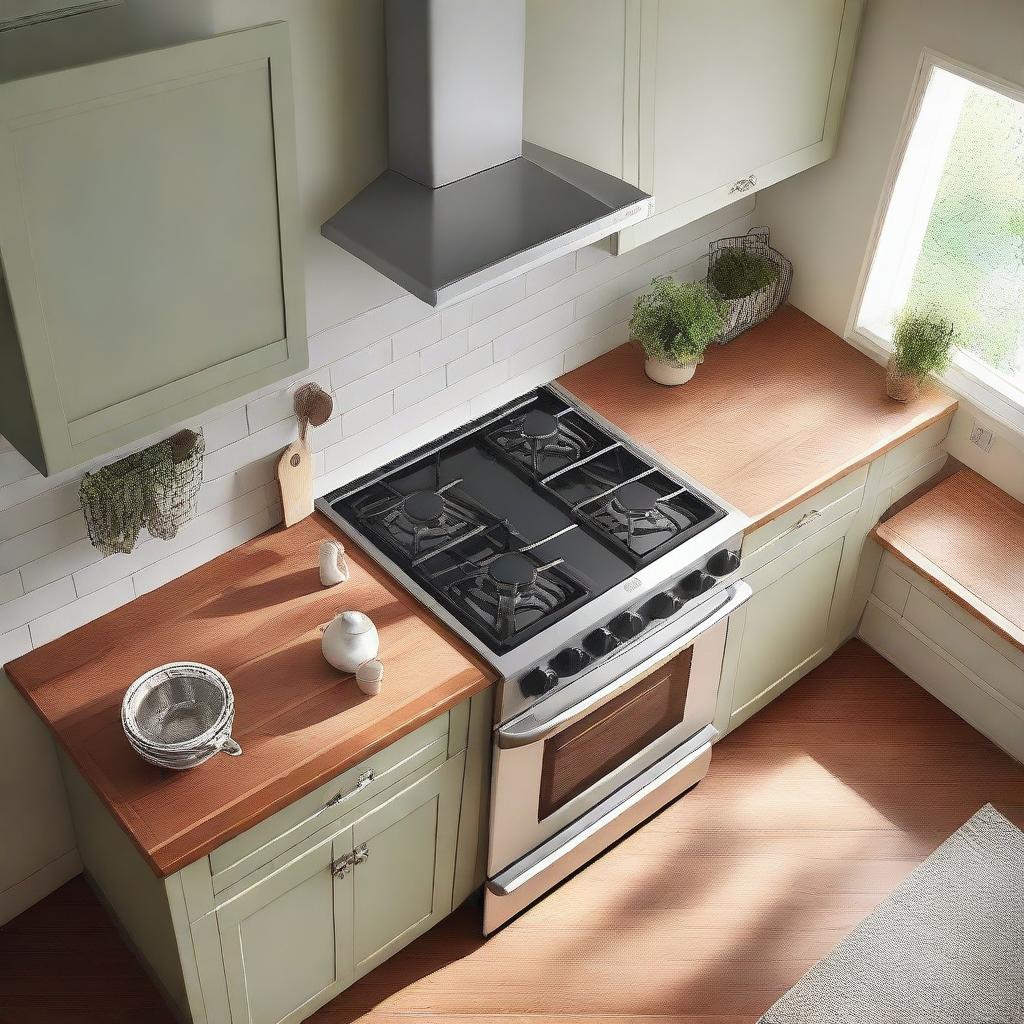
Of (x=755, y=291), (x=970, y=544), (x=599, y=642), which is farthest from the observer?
(x=755, y=291)

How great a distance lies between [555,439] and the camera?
3652 mm

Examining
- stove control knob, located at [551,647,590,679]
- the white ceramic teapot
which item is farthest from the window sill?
the white ceramic teapot

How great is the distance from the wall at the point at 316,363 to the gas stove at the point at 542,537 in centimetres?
14

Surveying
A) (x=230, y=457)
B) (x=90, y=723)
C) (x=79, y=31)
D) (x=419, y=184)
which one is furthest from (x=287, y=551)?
(x=79, y=31)

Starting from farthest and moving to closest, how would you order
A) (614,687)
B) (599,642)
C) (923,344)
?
1. (923,344)
2. (614,687)
3. (599,642)

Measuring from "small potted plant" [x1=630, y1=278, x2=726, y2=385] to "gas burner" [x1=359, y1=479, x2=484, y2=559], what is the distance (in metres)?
0.82

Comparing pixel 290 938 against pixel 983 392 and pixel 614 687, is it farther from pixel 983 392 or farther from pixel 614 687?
pixel 983 392

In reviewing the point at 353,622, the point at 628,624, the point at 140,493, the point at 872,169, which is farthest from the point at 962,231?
the point at 140,493

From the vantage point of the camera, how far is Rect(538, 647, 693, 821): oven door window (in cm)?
328

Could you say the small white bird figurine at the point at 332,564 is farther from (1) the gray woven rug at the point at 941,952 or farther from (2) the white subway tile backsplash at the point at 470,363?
(1) the gray woven rug at the point at 941,952

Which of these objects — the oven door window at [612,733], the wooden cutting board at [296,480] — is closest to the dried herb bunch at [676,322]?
the oven door window at [612,733]

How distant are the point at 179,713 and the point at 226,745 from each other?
20 cm

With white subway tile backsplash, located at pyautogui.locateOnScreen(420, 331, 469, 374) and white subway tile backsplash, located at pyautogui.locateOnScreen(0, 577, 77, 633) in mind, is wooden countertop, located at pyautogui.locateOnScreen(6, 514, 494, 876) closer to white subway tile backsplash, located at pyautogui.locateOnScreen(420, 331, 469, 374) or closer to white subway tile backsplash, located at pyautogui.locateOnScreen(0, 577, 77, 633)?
white subway tile backsplash, located at pyautogui.locateOnScreen(0, 577, 77, 633)

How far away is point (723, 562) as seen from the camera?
3.36 metres
